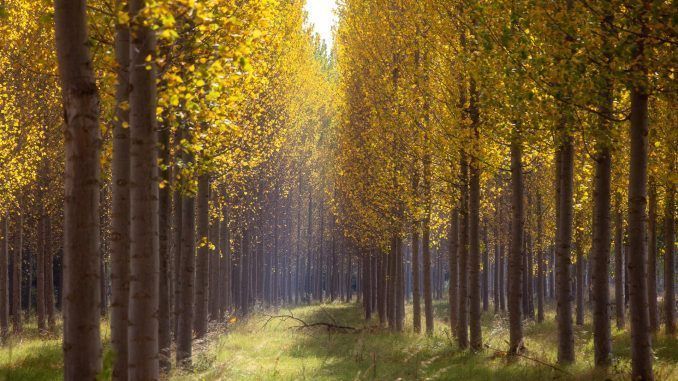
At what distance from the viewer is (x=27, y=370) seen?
13.4 meters

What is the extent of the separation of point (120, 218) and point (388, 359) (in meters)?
9.37

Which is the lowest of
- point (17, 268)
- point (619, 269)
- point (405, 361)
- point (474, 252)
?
point (405, 361)

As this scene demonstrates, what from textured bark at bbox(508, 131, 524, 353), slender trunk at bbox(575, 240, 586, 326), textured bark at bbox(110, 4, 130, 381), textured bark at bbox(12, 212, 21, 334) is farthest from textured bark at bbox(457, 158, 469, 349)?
textured bark at bbox(12, 212, 21, 334)

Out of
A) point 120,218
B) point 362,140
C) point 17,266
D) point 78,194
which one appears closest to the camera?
point 78,194

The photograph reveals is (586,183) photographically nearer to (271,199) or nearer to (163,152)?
(163,152)

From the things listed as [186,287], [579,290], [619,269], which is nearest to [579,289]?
[579,290]

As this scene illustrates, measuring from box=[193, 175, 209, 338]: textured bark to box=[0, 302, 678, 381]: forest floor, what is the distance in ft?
1.63

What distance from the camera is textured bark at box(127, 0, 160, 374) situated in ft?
22.6

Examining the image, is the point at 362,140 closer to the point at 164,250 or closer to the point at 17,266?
the point at 17,266

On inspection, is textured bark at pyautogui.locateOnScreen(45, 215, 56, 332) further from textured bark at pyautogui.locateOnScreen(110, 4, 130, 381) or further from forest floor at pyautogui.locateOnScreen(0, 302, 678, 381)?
textured bark at pyautogui.locateOnScreen(110, 4, 130, 381)

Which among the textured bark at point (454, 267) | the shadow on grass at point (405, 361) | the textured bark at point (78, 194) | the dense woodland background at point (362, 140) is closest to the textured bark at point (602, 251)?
the dense woodland background at point (362, 140)

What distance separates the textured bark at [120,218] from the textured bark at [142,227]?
0.35 metres

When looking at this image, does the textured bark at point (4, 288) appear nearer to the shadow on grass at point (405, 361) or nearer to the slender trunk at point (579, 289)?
the shadow on grass at point (405, 361)

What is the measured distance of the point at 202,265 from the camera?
16047 mm
